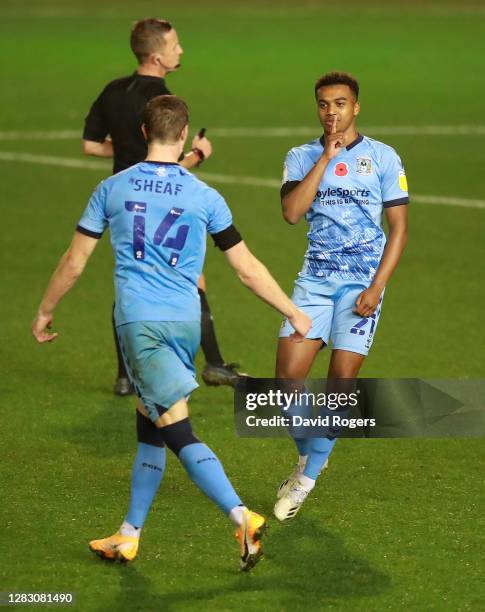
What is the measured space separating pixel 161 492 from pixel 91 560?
1.15 m

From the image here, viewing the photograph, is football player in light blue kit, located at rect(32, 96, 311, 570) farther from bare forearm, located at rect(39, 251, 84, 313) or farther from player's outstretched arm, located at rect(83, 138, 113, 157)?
player's outstretched arm, located at rect(83, 138, 113, 157)

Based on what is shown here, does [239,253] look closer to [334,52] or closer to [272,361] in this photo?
[272,361]

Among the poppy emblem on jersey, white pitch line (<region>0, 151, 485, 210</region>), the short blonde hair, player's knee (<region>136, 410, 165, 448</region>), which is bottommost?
white pitch line (<region>0, 151, 485, 210</region>)

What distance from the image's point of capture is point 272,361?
36.6 feet

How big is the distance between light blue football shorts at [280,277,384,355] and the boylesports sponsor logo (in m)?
0.48

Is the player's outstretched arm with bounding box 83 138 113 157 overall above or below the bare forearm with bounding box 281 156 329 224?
below

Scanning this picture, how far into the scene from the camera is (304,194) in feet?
26.0

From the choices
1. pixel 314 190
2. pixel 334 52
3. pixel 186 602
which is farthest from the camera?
pixel 334 52

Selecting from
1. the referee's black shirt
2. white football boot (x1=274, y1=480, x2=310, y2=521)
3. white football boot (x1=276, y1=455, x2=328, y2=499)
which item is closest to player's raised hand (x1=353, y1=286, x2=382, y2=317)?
white football boot (x1=276, y1=455, x2=328, y2=499)

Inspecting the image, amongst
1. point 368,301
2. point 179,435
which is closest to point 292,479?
point 368,301

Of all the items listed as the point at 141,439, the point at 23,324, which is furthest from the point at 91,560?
the point at 23,324

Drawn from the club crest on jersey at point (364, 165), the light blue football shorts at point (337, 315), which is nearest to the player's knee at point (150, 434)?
the light blue football shorts at point (337, 315)

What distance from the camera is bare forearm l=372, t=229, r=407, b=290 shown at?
25.8 feet

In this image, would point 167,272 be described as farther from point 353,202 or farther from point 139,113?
point 139,113
